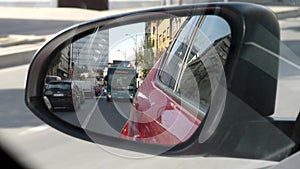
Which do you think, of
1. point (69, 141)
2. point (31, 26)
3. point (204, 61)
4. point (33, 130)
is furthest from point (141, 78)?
point (31, 26)

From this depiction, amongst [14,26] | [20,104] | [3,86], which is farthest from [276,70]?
[14,26]

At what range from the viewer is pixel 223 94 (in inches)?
78.6

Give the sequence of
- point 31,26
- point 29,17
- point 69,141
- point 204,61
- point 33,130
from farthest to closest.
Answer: point 29,17
point 31,26
point 33,130
point 69,141
point 204,61

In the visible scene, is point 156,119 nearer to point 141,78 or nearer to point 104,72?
point 141,78

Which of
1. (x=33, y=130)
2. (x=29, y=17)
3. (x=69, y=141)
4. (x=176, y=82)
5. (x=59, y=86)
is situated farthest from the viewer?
(x=29, y=17)

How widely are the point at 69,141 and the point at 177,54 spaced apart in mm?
2496

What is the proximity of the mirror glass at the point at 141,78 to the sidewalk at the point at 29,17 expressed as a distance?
14.7 inches

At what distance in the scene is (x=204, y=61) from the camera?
2.19 m

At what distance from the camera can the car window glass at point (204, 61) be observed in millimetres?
2086

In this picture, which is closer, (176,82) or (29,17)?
(176,82)

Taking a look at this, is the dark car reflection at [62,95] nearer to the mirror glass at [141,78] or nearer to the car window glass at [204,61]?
the mirror glass at [141,78]

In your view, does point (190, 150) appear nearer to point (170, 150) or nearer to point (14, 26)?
point (170, 150)

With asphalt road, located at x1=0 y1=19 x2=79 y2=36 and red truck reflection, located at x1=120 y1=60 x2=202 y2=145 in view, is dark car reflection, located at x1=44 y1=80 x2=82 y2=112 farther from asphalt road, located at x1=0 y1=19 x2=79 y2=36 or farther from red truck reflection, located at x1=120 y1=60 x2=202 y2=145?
asphalt road, located at x1=0 y1=19 x2=79 y2=36

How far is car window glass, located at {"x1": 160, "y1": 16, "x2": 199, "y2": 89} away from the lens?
91.7 inches
